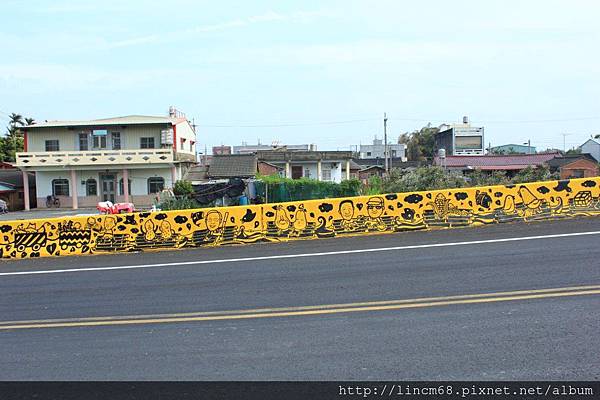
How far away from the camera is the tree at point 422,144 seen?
10946 cm

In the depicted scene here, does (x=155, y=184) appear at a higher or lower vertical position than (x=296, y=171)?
lower

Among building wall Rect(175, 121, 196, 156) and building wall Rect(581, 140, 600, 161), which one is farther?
building wall Rect(581, 140, 600, 161)

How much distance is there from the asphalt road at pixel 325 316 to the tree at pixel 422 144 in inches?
3921

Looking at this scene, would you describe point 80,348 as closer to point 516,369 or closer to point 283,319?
point 283,319

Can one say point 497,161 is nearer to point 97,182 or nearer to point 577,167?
point 577,167

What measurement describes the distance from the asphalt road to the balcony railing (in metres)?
36.8

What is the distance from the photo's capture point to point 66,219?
15.5m

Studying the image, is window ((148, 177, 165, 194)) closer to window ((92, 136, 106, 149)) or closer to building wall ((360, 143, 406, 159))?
window ((92, 136, 106, 149))

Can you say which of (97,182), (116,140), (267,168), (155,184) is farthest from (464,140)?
(97,182)

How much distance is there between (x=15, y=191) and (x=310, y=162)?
27253 mm

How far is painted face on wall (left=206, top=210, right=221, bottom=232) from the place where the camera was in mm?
15102

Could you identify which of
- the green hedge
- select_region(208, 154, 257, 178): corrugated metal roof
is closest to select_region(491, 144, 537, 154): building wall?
select_region(208, 154, 257, 178): corrugated metal roof

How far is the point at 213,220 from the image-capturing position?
49.6 ft
